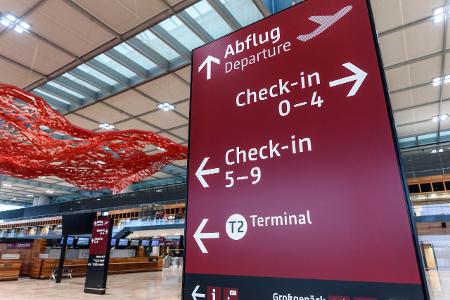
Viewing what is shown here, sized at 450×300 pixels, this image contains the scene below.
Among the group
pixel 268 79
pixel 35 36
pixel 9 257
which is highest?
pixel 35 36

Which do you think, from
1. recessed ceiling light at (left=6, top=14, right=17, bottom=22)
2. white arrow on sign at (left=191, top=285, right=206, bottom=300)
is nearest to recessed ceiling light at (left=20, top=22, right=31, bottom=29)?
recessed ceiling light at (left=6, top=14, right=17, bottom=22)

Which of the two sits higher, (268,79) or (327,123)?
(268,79)

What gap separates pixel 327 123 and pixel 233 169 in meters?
0.39

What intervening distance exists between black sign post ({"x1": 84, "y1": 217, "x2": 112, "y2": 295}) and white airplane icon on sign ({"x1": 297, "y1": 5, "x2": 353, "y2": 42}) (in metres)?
9.23

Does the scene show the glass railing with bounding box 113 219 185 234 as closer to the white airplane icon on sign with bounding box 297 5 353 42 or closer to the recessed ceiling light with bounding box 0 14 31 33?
→ the recessed ceiling light with bounding box 0 14 31 33

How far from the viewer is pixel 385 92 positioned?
1.00 m

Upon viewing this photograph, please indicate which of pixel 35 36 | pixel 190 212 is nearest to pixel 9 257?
pixel 35 36

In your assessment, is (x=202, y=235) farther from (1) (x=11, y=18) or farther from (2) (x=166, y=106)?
(2) (x=166, y=106)

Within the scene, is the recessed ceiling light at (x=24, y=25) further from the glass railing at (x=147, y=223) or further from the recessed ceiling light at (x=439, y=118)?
the glass railing at (x=147, y=223)

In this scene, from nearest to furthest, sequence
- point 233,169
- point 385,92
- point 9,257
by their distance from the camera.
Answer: point 385,92
point 233,169
point 9,257

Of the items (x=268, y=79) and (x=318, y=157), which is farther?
(x=268, y=79)

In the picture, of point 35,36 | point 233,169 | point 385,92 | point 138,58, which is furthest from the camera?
point 138,58

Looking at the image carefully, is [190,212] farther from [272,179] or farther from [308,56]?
[308,56]

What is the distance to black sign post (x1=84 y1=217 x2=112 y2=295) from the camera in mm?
8844
